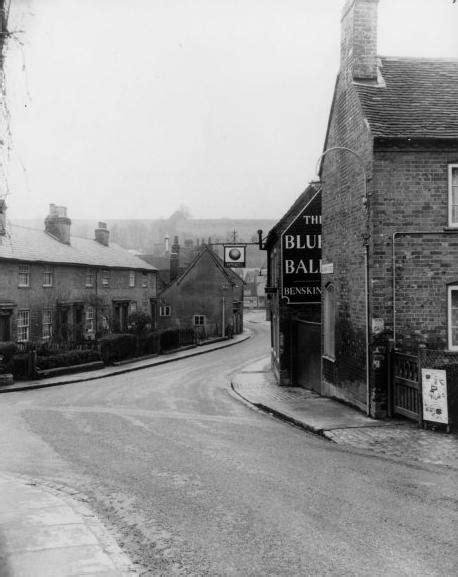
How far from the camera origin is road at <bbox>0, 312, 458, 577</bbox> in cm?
551

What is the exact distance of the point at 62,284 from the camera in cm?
3597

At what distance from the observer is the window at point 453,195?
42.1ft

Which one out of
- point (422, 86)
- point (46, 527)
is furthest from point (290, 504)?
point (422, 86)

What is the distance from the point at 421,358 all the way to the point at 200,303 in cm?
3843

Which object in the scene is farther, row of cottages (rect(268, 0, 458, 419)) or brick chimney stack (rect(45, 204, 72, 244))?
brick chimney stack (rect(45, 204, 72, 244))

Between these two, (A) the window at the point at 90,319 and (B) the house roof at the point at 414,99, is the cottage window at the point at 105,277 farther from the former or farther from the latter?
(B) the house roof at the point at 414,99

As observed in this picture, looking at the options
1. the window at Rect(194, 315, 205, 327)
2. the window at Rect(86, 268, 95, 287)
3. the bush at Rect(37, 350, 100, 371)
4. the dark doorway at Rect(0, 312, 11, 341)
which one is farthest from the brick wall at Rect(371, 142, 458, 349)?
the window at Rect(194, 315, 205, 327)

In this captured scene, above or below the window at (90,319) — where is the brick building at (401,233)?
above

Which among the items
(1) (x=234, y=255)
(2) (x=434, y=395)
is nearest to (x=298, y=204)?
(1) (x=234, y=255)

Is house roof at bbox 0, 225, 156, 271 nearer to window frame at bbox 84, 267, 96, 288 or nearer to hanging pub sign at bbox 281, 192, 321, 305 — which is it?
window frame at bbox 84, 267, 96, 288

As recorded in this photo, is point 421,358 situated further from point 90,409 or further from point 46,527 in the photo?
point 90,409

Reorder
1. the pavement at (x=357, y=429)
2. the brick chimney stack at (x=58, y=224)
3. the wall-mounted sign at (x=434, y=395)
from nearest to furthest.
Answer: the pavement at (x=357, y=429), the wall-mounted sign at (x=434, y=395), the brick chimney stack at (x=58, y=224)

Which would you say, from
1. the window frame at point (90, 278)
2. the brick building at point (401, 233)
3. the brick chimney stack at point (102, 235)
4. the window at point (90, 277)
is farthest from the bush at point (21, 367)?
the brick chimney stack at point (102, 235)

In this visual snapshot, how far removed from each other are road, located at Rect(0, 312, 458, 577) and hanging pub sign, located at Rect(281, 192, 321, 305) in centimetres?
673
